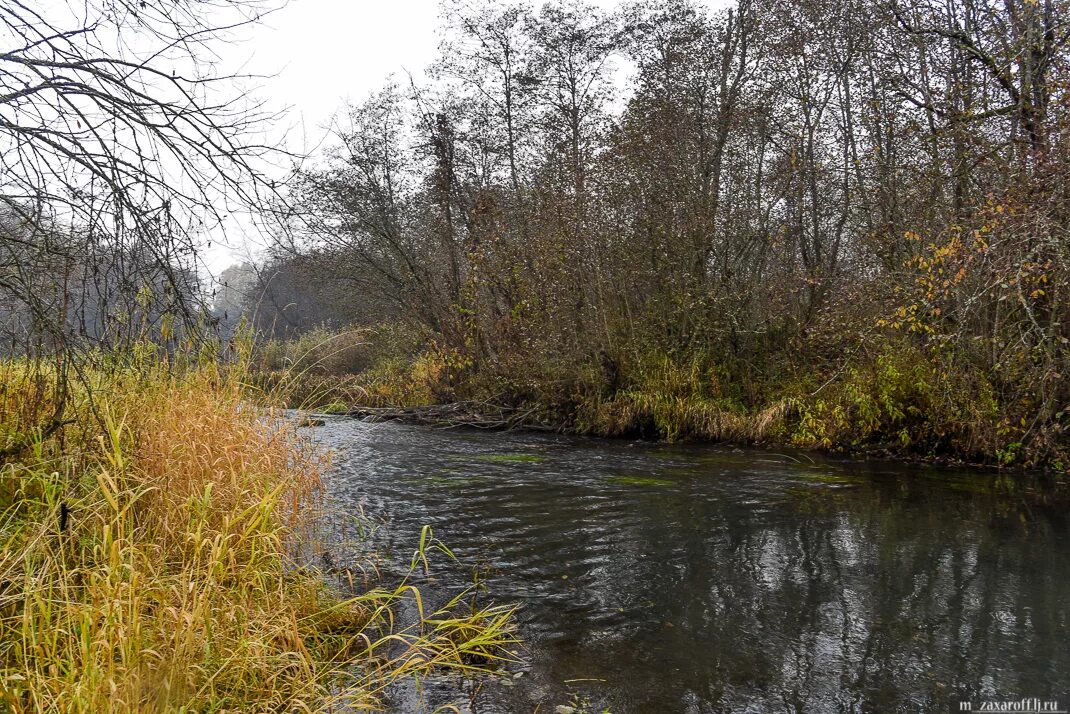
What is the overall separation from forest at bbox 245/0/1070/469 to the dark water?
1.67 m

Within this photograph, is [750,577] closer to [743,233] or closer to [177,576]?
[177,576]

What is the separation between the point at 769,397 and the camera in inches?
481

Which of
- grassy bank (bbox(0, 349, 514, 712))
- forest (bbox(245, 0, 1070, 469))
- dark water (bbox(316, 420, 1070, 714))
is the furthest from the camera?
forest (bbox(245, 0, 1070, 469))

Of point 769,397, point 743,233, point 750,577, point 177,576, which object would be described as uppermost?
point 743,233

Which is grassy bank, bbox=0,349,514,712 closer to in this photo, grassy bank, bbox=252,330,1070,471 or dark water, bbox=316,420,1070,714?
dark water, bbox=316,420,1070,714

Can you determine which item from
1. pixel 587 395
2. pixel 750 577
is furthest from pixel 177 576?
pixel 587 395

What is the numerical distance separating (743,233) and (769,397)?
A: 3.11 meters

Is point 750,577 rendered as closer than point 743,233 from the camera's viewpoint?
Yes

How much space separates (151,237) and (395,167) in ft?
51.6

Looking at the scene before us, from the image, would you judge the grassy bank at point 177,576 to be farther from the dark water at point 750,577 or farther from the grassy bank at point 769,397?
the grassy bank at point 769,397

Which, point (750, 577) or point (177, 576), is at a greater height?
point (177, 576)

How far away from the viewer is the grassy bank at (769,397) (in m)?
8.87

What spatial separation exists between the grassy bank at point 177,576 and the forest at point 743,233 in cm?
156

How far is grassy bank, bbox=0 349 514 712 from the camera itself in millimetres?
2674
